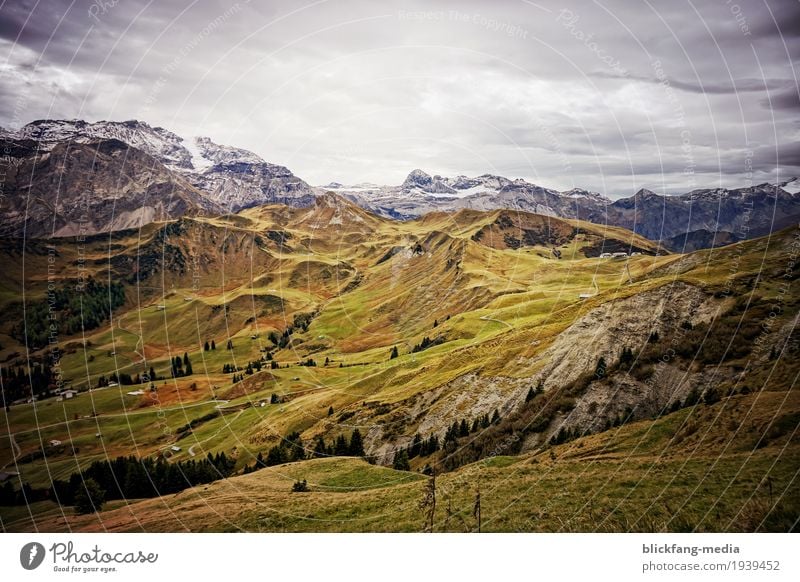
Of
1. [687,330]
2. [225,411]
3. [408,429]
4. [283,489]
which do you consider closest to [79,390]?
[225,411]

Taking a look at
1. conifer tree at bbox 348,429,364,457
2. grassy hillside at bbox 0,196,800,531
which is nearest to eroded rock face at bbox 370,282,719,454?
grassy hillside at bbox 0,196,800,531

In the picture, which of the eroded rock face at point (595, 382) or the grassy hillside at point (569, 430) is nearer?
the grassy hillside at point (569, 430)

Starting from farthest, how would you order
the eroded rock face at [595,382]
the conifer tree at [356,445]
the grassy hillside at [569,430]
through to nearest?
the conifer tree at [356,445] < the eroded rock face at [595,382] < the grassy hillside at [569,430]

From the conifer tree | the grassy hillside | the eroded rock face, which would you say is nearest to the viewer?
the grassy hillside

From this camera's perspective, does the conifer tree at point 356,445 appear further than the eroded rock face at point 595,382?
Yes

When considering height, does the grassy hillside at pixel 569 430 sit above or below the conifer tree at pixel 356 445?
above

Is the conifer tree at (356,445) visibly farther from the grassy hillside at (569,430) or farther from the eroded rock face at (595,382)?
the eroded rock face at (595,382)

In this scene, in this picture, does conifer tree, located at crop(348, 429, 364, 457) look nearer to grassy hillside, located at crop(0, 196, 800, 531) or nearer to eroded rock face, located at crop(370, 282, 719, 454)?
grassy hillside, located at crop(0, 196, 800, 531)

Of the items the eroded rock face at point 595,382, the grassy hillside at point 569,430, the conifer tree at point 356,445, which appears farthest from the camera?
the conifer tree at point 356,445

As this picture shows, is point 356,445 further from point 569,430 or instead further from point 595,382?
point 595,382

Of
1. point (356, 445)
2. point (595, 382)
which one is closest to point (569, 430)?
point (595, 382)

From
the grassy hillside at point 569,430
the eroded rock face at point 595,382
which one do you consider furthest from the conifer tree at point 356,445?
the eroded rock face at point 595,382
